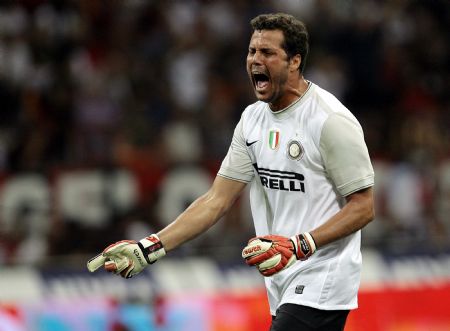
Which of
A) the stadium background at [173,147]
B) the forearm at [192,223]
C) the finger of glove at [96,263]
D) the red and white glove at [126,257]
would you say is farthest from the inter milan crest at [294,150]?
the stadium background at [173,147]

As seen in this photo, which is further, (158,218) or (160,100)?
(160,100)

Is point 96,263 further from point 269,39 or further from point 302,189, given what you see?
point 269,39

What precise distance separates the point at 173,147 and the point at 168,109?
612 mm

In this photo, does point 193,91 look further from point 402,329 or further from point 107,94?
point 402,329

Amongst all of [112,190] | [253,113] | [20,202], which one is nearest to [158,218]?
[112,190]

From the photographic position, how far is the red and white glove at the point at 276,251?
16.3 feet

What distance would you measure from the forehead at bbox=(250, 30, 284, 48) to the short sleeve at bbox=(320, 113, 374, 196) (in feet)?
1.53

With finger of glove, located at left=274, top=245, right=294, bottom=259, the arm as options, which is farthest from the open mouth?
finger of glove, located at left=274, top=245, right=294, bottom=259

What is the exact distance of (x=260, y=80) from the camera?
5.40 meters

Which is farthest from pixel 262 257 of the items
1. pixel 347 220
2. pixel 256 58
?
pixel 256 58

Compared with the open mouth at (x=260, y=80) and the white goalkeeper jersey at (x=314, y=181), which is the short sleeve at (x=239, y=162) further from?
the open mouth at (x=260, y=80)

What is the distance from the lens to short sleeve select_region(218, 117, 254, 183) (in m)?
5.69

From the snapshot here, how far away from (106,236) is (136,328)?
2.21 metres

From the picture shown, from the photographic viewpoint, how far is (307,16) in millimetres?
13266
